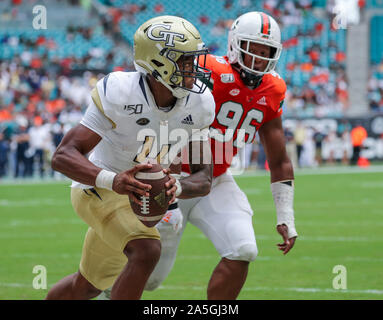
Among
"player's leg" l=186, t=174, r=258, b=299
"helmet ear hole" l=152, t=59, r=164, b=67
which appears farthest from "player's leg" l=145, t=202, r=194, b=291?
"helmet ear hole" l=152, t=59, r=164, b=67

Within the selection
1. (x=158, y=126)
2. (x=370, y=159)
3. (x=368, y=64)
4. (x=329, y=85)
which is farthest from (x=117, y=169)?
(x=368, y=64)

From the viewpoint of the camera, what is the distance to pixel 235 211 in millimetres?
4375

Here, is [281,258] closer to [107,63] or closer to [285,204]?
[285,204]

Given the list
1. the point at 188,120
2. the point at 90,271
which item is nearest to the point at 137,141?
the point at 188,120

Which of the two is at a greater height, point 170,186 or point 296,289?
point 170,186

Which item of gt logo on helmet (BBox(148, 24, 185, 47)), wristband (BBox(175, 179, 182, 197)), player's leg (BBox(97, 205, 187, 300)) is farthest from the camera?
player's leg (BBox(97, 205, 187, 300))

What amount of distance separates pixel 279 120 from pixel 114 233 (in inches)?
55.8

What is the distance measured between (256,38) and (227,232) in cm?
118

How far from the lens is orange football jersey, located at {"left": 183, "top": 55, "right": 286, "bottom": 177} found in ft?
14.7

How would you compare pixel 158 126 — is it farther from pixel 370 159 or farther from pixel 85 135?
pixel 370 159

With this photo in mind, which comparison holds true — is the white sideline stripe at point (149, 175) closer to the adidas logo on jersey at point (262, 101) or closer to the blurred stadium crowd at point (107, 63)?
the adidas logo on jersey at point (262, 101)

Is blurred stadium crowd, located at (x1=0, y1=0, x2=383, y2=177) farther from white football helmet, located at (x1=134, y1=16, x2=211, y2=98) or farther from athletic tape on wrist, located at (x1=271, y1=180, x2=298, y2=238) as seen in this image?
Answer: white football helmet, located at (x1=134, y1=16, x2=211, y2=98)

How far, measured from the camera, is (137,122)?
3709 mm

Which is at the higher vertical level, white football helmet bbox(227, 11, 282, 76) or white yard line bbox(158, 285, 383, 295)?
white football helmet bbox(227, 11, 282, 76)
